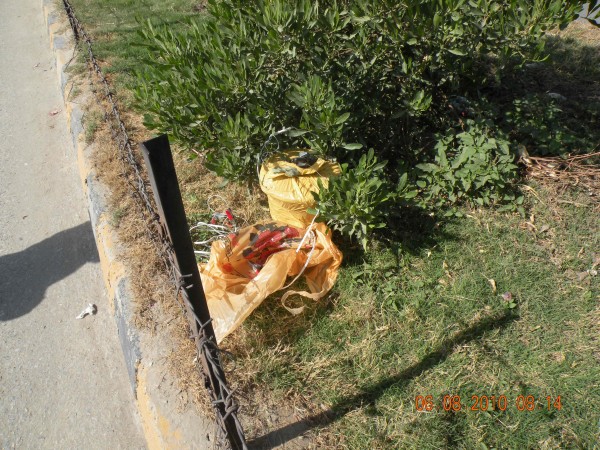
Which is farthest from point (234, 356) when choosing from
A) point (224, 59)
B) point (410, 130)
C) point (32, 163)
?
point (32, 163)

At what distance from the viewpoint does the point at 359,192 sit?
294 centimetres

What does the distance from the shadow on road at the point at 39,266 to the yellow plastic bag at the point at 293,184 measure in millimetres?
1928

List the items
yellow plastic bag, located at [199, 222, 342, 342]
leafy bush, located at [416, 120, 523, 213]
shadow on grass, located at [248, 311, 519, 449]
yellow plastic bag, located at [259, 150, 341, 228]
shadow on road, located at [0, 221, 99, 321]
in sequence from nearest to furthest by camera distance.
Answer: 1. shadow on grass, located at [248, 311, 519, 449]
2. yellow plastic bag, located at [199, 222, 342, 342]
3. yellow plastic bag, located at [259, 150, 341, 228]
4. leafy bush, located at [416, 120, 523, 213]
5. shadow on road, located at [0, 221, 99, 321]

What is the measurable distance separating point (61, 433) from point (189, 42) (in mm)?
2872

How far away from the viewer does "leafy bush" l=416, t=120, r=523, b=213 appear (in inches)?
135

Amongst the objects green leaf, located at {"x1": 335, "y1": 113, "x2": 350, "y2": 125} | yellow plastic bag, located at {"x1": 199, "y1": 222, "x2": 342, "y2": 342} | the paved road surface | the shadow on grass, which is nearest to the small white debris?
the paved road surface

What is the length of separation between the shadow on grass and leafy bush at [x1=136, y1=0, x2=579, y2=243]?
0.93 m

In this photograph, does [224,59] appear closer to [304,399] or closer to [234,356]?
[234,356]

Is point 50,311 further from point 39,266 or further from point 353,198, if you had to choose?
point 353,198

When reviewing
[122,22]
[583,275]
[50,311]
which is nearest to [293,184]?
[583,275]

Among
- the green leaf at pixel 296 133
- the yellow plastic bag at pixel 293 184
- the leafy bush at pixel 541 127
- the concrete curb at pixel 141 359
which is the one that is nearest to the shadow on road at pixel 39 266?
the concrete curb at pixel 141 359

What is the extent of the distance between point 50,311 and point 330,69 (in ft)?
9.45

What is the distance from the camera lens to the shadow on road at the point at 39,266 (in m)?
3.91

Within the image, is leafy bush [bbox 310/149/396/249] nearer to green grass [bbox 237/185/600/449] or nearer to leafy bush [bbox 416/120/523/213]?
green grass [bbox 237/185/600/449]
